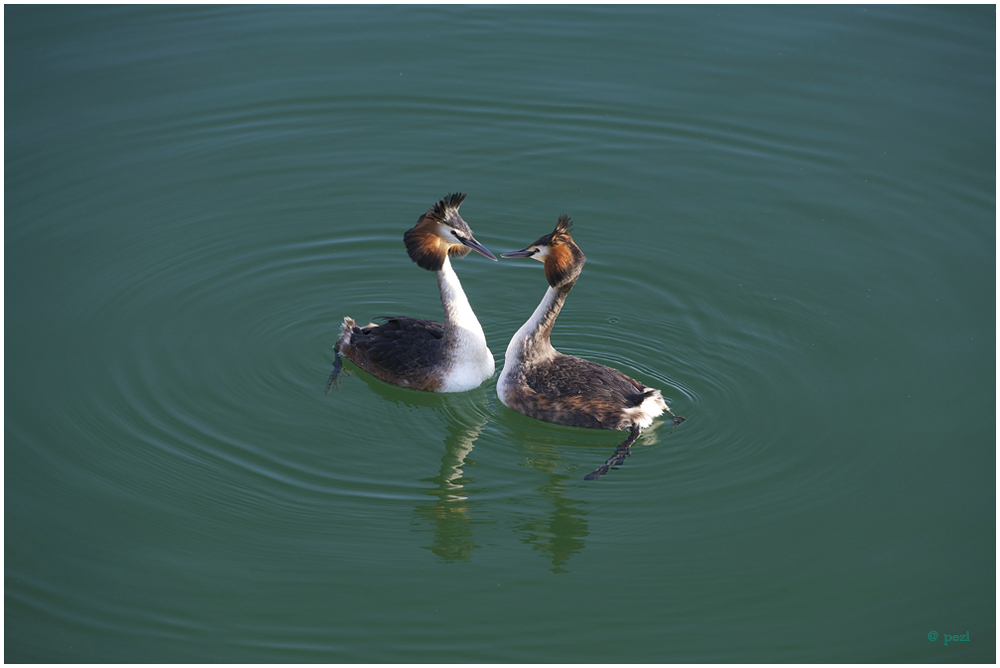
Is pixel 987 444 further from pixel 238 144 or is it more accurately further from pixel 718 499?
pixel 238 144

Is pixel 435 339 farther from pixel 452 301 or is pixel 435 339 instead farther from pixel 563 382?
pixel 563 382

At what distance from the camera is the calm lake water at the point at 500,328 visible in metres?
6.20

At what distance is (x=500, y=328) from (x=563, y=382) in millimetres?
1497

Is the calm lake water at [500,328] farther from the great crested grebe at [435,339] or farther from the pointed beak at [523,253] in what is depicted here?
the pointed beak at [523,253]

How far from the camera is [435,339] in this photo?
25.4 feet

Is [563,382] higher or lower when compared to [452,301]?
lower

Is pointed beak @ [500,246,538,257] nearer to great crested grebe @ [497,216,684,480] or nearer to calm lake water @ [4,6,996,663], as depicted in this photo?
great crested grebe @ [497,216,684,480]

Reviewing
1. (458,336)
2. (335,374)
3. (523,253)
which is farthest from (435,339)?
(523,253)

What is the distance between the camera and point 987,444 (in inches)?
289

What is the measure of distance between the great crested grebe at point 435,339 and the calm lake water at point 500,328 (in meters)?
0.24

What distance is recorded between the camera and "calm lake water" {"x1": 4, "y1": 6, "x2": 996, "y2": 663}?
20.4ft

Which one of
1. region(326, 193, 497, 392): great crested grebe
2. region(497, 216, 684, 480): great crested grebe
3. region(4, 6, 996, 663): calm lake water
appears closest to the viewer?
region(4, 6, 996, 663): calm lake water

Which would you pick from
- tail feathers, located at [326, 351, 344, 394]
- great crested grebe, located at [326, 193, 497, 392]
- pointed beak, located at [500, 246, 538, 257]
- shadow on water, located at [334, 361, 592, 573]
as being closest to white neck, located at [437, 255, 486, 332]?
great crested grebe, located at [326, 193, 497, 392]

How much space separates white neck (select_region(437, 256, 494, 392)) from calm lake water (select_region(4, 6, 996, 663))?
274mm
